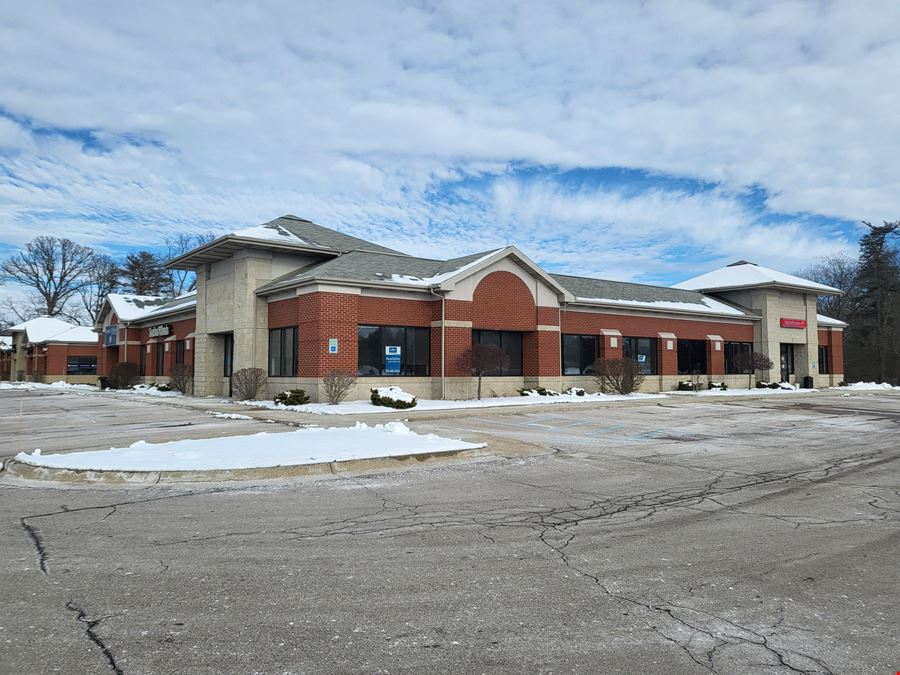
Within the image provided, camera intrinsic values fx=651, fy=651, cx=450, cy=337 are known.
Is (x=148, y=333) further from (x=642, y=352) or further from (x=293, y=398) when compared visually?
(x=642, y=352)

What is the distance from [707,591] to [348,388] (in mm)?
19194

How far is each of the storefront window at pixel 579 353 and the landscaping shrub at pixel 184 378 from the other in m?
18.0

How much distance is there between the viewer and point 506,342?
28.3 metres

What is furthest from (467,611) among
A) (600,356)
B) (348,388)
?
(600,356)

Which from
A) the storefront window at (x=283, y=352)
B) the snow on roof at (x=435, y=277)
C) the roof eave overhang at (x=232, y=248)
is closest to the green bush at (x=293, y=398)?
the storefront window at (x=283, y=352)

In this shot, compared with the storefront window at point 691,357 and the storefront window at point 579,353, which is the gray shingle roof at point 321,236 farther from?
the storefront window at point 691,357

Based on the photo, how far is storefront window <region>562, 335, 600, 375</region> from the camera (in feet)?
102

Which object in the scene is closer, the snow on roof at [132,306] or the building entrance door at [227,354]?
the building entrance door at [227,354]

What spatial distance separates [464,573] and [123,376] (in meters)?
40.6

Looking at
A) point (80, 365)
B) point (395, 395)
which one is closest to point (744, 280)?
point (395, 395)

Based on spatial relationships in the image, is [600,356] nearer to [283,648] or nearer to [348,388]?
[348,388]

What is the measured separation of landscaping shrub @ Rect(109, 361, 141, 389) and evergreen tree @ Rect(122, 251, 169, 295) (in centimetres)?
2898

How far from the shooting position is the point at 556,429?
52.8 ft

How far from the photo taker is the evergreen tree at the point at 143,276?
219 ft
